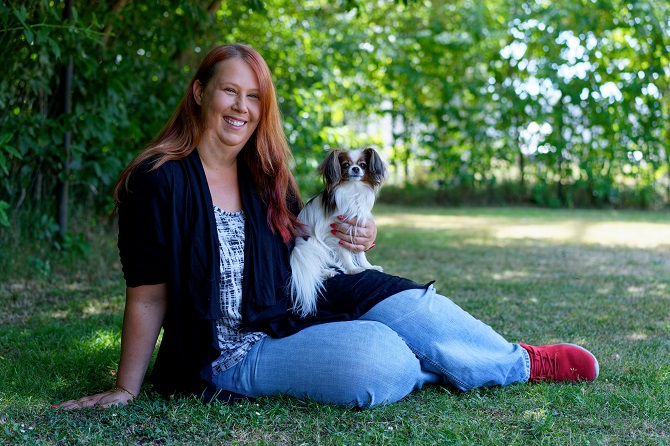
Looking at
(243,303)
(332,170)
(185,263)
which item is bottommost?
(243,303)

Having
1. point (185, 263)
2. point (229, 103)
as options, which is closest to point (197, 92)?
point (229, 103)

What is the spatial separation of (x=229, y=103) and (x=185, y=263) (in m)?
0.56

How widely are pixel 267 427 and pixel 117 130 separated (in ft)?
12.2

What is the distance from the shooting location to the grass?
7.03 ft

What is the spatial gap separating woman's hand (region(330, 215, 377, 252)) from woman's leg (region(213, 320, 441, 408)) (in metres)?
0.72

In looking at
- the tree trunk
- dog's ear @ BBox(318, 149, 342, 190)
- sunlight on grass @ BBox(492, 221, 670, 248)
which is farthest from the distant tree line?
dog's ear @ BBox(318, 149, 342, 190)

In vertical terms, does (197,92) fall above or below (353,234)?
above

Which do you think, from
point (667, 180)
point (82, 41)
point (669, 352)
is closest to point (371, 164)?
point (669, 352)

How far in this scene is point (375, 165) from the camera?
328 centimetres

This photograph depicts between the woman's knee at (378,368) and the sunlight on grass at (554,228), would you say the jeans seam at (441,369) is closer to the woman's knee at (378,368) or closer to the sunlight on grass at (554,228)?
the woman's knee at (378,368)

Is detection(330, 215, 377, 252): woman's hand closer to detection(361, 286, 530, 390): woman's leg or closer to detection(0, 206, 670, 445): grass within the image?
detection(361, 286, 530, 390): woman's leg

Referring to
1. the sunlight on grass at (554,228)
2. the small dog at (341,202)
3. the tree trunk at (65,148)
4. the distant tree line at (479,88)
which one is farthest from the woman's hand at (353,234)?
the sunlight on grass at (554,228)

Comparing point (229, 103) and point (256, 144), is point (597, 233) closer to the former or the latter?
point (256, 144)

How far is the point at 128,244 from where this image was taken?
92.3 inches
